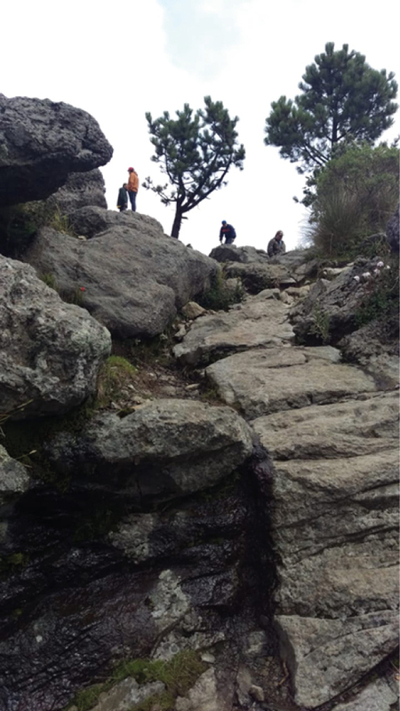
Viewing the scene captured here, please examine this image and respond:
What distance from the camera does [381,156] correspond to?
533 inches

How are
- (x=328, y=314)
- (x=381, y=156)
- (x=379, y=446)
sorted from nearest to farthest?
(x=379, y=446) → (x=328, y=314) → (x=381, y=156)

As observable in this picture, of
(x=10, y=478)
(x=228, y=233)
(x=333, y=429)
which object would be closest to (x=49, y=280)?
(x=10, y=478)

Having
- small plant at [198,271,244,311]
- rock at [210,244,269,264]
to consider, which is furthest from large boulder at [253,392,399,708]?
rock at [210,244,269,264]

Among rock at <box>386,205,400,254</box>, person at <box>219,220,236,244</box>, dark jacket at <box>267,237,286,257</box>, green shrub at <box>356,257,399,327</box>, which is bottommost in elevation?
green shrub at <box>356,257,399,327</box>

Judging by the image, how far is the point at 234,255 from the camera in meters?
14.1

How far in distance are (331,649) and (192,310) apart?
5776 millimetres

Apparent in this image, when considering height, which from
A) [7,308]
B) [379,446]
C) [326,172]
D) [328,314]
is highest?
[326,172]

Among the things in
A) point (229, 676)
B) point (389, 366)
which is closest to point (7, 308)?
point (229, 676)

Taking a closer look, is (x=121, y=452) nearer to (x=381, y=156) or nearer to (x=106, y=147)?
(x=106, y=147)

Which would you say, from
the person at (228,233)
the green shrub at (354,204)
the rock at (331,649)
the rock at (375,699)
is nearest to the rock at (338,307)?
the green shrub at (354,204)

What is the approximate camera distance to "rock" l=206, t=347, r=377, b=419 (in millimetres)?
5367

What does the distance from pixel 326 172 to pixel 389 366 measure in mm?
10092

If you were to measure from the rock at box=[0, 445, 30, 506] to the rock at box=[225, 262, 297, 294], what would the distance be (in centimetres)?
757

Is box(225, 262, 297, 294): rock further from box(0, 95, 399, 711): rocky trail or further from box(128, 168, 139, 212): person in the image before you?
box(128, 168, 139, 212): person
